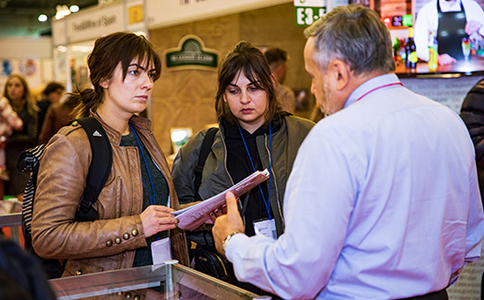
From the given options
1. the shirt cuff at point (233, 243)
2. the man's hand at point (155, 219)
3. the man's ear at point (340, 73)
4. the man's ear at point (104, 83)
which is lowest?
the man's hand at point (155, 219)

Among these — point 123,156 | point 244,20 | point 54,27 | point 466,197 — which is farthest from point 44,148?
point 54,27

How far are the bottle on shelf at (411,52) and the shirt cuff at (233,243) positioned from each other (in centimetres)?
244

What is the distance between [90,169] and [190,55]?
5402mm

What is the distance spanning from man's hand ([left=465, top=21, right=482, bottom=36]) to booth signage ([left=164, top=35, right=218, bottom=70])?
4.33 m

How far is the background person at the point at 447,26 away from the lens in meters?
3.37

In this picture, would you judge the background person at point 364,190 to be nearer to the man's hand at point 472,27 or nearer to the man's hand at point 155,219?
the man's hand at point 155,219

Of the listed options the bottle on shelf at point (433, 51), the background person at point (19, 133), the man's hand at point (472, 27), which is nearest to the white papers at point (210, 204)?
the bottle on shelf at point (433, 51)

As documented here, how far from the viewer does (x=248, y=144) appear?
2500 millimetres

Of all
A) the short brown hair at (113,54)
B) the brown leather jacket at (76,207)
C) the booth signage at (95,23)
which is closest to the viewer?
the brown leather jacket at (76,207)

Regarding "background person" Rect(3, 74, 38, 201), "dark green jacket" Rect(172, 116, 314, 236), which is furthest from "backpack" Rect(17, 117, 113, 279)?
"background person" Rect(3, 74, 38, 201)

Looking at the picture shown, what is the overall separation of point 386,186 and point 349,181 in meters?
0.10

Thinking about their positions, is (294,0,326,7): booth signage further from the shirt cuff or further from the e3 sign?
the shirt cuff

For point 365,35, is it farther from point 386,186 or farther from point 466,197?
point 466,197

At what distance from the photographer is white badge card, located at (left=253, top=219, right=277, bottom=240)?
2201 mm
